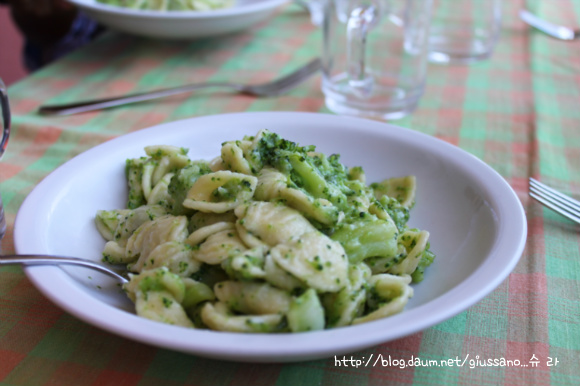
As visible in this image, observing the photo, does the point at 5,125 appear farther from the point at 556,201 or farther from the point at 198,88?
the point at 556,201

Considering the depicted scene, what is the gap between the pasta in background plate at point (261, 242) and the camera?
3.06ft

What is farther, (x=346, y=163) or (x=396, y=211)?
(x=346, y=163)

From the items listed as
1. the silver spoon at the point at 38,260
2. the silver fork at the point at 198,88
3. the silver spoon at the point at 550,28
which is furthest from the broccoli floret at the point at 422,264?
the silver spoon at the point at 550,28

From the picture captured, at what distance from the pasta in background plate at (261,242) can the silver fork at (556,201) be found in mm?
364

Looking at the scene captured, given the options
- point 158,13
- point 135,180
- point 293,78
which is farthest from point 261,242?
point 158,13

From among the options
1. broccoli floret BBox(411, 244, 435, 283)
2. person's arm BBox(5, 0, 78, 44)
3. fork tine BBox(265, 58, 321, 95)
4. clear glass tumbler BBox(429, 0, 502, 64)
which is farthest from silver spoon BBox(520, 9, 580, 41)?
person's arm BBox(5, 0, 78, 44)

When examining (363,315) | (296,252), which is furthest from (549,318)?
(296,252)

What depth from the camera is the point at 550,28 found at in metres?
2.79

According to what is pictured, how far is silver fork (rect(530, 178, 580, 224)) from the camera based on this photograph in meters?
1.43

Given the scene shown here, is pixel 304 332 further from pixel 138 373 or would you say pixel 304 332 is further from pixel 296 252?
pixel 138 373

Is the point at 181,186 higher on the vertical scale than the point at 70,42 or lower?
higher

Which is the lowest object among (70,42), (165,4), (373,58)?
(70,42)

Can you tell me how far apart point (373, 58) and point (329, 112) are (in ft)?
1.02

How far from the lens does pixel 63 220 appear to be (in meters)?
1.18
